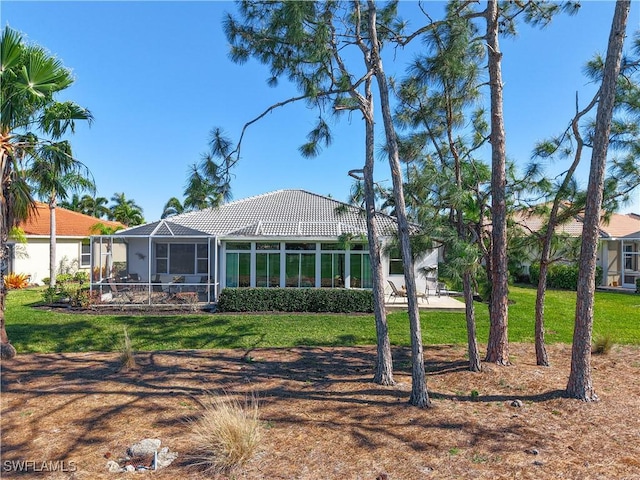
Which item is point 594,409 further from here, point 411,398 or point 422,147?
point 422,147

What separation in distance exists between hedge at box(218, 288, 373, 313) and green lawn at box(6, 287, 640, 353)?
826mm

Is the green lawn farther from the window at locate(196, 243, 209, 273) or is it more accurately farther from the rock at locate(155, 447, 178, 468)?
the window at locate(196, 243, 209, 273)

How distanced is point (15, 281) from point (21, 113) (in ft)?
53.7

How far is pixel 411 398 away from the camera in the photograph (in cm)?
576

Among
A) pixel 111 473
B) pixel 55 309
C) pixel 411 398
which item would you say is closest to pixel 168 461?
pixel 111 473

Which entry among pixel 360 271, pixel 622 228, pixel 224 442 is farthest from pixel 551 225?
pixel 622 228

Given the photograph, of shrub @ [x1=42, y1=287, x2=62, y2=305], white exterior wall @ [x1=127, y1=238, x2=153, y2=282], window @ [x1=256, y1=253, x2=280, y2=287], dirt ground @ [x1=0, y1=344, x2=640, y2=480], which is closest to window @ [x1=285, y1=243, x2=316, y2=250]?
window @ [x1=256, y1=253, x2=280, y2=287]

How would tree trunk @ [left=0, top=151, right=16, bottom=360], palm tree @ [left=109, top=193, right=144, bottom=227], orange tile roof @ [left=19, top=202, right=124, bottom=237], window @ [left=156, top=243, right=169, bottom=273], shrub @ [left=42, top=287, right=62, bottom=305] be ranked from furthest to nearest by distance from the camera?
palm tree @ [left=109, top=193, right=144, bottom=227], orange tile roof @ [left=19, top=202, right=124, bottom=237], window @ [left=156, top=243, right=169, bottom=273], shrub @ [left=42, top=287, right=62, bottom=305], tree trunk @ [left=0, top=151, right=16, bottom=360]

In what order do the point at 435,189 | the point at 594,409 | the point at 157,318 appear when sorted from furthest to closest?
1. the point at 157,318
2. the point at 435,189
3. the point at 594,409

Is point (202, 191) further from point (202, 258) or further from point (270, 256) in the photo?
point (202, 258)

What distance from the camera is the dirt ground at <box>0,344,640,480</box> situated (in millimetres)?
4066

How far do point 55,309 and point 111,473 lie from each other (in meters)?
13.0

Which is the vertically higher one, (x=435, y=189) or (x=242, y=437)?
(x=435, y=189)

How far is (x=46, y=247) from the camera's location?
22.7 metres
